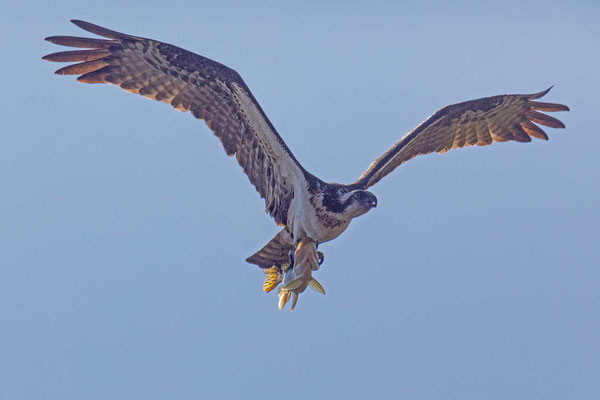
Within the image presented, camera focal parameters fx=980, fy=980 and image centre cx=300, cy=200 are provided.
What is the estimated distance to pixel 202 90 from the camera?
11.2 metres

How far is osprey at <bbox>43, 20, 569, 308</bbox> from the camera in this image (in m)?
10.9

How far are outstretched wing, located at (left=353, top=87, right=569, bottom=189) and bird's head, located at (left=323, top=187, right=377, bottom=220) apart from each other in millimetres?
1621

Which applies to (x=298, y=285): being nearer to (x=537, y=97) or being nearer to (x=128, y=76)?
(x=128, y=76)

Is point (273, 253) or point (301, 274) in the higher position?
point (273, 253)

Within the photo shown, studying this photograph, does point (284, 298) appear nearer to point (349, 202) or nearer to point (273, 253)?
point (273, 253)

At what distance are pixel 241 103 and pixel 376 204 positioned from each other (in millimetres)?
1873

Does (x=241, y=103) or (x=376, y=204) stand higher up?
(x=241, y=103)

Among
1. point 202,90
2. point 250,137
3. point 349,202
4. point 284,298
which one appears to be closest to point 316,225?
point 349,202

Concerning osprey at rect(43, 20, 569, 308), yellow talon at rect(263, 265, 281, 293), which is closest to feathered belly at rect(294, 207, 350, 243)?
osprey at rect(43, 20, 569, 308)

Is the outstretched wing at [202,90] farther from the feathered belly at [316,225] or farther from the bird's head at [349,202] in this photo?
the bird's head at [349,202]

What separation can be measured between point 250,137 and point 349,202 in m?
1.37

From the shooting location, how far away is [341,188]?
10.9 metres

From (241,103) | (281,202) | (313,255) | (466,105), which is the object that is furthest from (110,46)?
(466,105)

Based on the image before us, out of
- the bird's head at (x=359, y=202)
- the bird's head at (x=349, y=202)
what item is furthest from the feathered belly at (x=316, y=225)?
the bird's head at (x=359, y=202)
